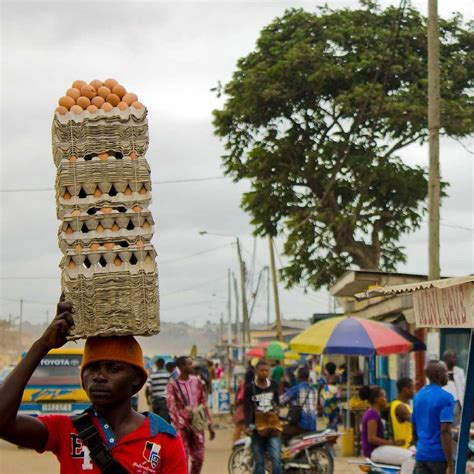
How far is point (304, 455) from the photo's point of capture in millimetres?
14992

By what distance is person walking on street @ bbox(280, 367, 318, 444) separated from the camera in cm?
1500

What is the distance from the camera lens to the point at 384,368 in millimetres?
29734

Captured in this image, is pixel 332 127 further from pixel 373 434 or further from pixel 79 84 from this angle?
pixel 79 84

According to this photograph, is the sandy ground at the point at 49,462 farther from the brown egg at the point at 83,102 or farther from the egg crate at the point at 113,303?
the brown egg at the point at 83,102

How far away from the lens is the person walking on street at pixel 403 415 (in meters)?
12.5

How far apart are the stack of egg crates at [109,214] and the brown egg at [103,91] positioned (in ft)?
0.24

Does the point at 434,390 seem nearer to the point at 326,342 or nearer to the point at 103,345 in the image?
the point at 103,345

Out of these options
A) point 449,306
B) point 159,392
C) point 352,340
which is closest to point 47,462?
→ point 159,392

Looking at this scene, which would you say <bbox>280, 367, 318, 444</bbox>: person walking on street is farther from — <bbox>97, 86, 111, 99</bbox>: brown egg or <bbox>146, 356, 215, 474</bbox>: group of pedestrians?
<bbox>97, 86, 111, 99</bbox>: brown egg

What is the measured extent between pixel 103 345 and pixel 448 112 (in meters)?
26.8

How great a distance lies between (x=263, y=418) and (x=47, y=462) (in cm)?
656

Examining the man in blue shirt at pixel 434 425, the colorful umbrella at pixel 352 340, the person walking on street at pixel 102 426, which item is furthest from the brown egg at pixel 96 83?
the colorful umbrella at pixel 352 340

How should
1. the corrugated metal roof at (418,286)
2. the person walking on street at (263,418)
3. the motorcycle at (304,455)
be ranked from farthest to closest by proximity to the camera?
the motorcycle at (304,455) → the person walking on street at (263,418) → the corrugated metal roof at (418,286)

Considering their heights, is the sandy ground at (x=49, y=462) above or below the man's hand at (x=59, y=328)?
below
